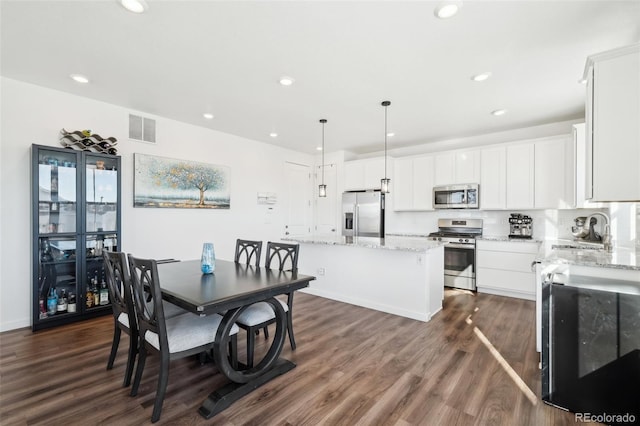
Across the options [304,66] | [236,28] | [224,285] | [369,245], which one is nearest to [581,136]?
[369,245]

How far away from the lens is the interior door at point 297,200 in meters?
6.10

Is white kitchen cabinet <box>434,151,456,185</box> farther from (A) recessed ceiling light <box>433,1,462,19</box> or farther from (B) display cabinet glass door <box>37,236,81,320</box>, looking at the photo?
(B) display cabinet glass door <box>37,236,81,320</box>

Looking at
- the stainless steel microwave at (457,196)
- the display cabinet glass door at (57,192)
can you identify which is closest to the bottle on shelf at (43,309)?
the display cabinet glass door at (57,192)

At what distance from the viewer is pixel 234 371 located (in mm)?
1977

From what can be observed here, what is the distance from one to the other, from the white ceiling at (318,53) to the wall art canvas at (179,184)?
73 cm

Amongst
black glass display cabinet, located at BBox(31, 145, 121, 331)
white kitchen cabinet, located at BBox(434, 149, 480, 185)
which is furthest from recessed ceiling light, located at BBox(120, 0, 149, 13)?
white kitchen cabinet, located at BBox(434, 149, 480, 185)

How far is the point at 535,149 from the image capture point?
4.32 metres

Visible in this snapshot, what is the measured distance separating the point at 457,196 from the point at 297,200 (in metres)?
3.09

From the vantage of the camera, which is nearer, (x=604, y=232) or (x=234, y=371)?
(x=234, y=371)

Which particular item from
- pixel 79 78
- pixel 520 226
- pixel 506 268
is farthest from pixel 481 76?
pixel 79 78

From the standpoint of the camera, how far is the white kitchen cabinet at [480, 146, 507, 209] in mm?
4602

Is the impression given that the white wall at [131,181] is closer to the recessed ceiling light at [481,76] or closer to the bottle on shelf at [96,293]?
the bottle on shelf at [96,293]

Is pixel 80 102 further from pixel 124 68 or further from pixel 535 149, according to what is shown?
pixel 535 149

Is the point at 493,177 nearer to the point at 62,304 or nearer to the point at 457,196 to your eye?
the point at 457,196
